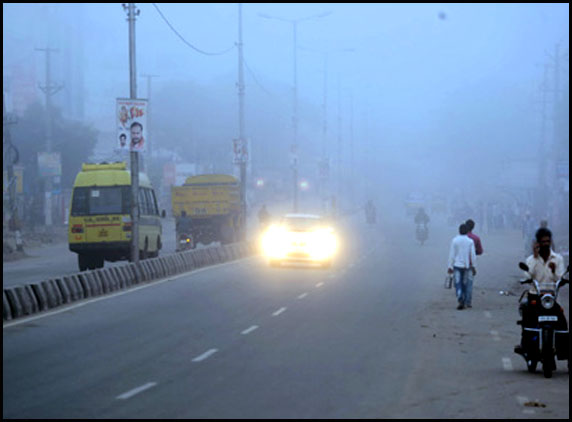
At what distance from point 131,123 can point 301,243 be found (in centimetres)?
917

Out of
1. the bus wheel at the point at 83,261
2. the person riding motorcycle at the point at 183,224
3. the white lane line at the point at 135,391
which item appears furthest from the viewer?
the person riding motorcycle at the point at 183,224

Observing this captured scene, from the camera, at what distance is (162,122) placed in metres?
152

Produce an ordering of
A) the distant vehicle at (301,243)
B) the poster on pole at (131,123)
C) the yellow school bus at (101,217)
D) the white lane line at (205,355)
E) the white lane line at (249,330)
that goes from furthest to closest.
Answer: the distant vehicle at (301,243), the yellow school bus at (101,217), the poster on pole at (131,123), the white lane line at (249,330), the white lane line at (205,355)

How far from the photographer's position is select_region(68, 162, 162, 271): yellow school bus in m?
36.2

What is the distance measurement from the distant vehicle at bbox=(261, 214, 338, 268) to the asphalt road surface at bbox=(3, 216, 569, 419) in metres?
7.93

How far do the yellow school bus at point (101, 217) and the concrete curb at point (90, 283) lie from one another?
192cm

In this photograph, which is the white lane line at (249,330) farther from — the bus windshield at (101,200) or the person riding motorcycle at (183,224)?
the person riding motorcycle at (183,224)

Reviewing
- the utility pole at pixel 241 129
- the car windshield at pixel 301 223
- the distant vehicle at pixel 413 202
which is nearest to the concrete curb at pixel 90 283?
the car windshield at pixel 301 223

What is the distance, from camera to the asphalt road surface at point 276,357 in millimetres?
11570

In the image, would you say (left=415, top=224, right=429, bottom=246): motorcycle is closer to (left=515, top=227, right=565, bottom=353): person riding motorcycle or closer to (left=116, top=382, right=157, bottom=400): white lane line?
(left=515, top=227, right=565, bottom=353): person riding motorcycle

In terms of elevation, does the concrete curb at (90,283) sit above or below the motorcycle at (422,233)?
above

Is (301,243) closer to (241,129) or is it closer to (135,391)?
(241,129)

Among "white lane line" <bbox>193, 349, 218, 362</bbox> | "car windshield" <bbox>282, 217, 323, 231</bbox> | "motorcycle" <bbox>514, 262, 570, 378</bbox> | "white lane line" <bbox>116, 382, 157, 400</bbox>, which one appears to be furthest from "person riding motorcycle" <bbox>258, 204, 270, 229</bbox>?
"white lane line" <bbox>116, 382, 157, 400</bbox>

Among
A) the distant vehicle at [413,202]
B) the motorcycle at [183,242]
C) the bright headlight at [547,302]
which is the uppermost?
the bright headlight at [547,302]
